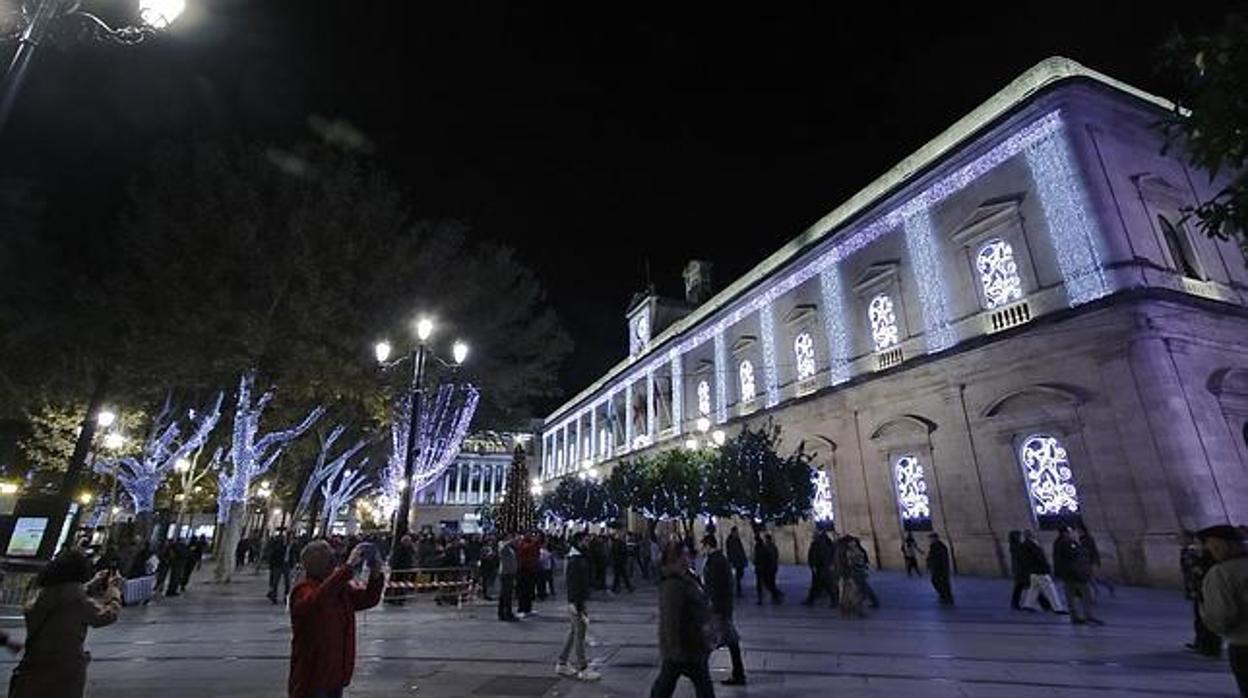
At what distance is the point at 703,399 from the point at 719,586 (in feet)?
96.3

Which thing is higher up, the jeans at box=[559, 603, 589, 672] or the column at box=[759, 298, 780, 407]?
the column at box=[759, 298, 780, 407]

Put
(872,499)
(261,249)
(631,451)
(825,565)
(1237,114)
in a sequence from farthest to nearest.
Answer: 1. (631,451)
2. (872,499)
3. (261,249)
4. (825,565)
5. (1237,114)

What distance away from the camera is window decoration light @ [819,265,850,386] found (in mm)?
25641

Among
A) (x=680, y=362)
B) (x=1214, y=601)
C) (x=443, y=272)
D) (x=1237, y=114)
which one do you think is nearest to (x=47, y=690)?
(x=1214, y=601)

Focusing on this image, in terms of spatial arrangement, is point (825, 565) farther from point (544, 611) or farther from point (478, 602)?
point (478, 602)

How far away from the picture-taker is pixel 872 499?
22.8 m

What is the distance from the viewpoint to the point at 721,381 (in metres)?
34.3

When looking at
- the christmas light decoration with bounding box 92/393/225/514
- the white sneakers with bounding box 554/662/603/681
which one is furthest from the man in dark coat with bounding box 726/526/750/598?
the christmas light decoration with bounding box 92/393/225/514

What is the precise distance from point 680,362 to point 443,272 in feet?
74.2

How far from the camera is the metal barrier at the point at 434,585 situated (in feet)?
52.0

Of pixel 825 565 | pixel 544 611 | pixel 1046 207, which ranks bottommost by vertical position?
pixel 544 611

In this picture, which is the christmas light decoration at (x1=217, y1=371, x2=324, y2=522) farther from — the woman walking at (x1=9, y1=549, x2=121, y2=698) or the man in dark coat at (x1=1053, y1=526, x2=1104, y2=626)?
the man in dark coat at (x1=1053, y1=526, x2=1104, y2=626)

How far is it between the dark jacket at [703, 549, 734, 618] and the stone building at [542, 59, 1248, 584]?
1336cm

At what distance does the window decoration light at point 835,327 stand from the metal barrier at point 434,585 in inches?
639
